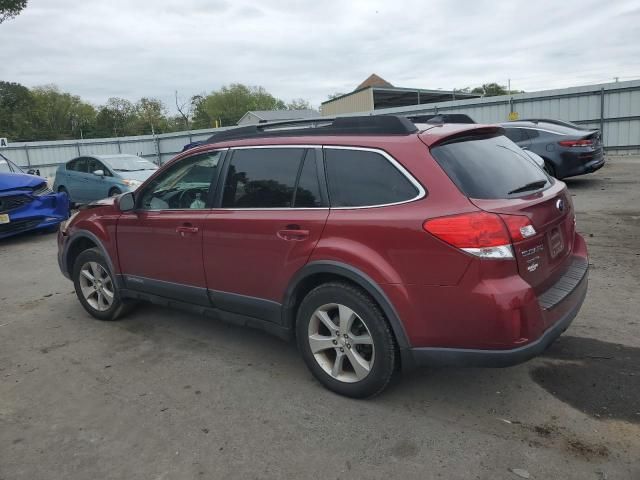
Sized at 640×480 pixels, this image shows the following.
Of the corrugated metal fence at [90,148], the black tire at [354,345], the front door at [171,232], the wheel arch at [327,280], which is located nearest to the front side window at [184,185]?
the front door at [171,232]

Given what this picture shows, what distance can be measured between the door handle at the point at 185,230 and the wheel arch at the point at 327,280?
1007mm

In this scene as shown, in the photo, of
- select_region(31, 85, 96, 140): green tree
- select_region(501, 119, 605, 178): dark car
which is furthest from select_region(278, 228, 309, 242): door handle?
select_region(31, 85, 96, 140): green tree

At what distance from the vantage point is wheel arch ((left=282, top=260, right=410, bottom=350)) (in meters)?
3.00

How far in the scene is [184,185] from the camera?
4.32 metres

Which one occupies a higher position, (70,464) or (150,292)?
(150,292)

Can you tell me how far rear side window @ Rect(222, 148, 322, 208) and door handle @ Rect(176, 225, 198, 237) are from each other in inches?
12.9

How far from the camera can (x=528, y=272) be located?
2.84m

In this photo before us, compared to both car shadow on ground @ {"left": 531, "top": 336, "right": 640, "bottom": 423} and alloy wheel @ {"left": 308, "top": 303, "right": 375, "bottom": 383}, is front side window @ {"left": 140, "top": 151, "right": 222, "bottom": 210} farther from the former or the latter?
car shadow on ground @ {"left": 531, "top": 336, "right": 640, "bottom": 423}

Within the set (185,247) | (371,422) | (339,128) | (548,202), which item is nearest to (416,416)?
(371,422)

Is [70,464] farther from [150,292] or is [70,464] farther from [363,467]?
[150,292]

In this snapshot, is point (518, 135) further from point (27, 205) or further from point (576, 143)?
point (27, 205)

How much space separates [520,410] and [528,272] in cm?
90

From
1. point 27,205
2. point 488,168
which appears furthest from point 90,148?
point 488,168

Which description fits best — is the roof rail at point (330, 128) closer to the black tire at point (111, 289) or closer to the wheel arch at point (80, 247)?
the wheel arch at point (80, 247)
